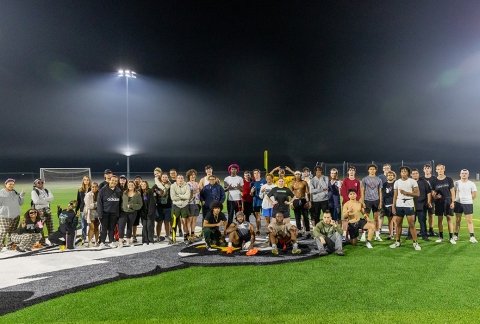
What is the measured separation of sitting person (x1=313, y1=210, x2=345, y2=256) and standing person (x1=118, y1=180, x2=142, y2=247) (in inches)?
162

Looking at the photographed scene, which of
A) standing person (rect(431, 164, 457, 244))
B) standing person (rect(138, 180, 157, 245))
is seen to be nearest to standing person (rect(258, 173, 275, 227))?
standing person (rect(138, 180, 157, 245))

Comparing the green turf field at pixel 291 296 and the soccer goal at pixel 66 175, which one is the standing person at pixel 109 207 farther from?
the soccer goal at pixel 66 175

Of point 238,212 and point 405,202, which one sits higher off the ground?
point 405,202

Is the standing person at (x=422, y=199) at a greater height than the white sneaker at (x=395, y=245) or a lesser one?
greater

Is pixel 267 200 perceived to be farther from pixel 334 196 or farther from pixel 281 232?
pixel 334 196

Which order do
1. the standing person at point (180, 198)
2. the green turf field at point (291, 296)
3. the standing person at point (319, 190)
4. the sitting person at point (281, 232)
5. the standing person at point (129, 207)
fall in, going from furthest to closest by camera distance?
the standing person at point (319, 190), the standing person at point (180, 198), the standing person at point (129, 207), the sitting person at point (281, 232), the green turf field at point (291, 296)

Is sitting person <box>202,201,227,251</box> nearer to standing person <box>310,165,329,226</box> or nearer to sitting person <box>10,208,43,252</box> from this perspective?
standing person <box>310,165,329,226</box>

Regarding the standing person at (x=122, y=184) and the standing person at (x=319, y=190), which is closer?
the standing person at (x=122, y=184)

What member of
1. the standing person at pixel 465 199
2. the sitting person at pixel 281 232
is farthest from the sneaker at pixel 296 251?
the standing person at pixel 465 199

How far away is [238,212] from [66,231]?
3982mm

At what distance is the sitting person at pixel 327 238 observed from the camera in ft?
23.7

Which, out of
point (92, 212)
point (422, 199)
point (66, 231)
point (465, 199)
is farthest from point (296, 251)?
point (66, 231)

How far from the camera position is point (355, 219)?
827cm

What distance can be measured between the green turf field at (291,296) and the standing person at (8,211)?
440 cm
